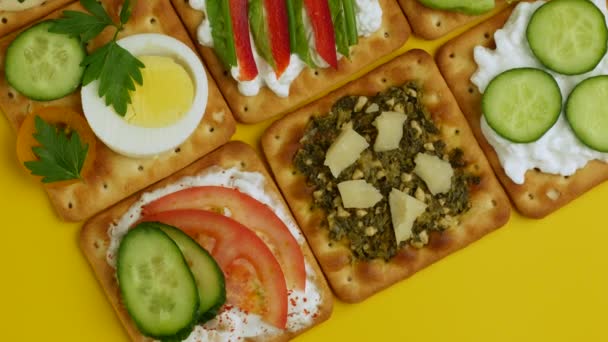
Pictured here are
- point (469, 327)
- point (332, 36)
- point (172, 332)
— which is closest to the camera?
point (172, 332)

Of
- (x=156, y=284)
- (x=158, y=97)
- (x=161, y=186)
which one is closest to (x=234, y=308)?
(x=156, y=284)

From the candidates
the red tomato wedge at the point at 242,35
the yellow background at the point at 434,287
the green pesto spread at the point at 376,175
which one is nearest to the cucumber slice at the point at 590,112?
the yellow background at the point at 434,287

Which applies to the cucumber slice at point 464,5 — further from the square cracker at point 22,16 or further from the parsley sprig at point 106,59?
the square cracker at point 22,16

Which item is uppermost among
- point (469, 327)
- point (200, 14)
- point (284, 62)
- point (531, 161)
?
point (200, 14)

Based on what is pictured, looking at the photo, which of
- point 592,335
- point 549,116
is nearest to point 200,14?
point 549,116

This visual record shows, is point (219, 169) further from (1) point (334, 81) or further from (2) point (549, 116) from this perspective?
(2) point (549, 116)

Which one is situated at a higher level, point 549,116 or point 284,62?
point 284,62

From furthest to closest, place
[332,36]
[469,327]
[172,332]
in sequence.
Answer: [469,327], [332,36], [172,332]
